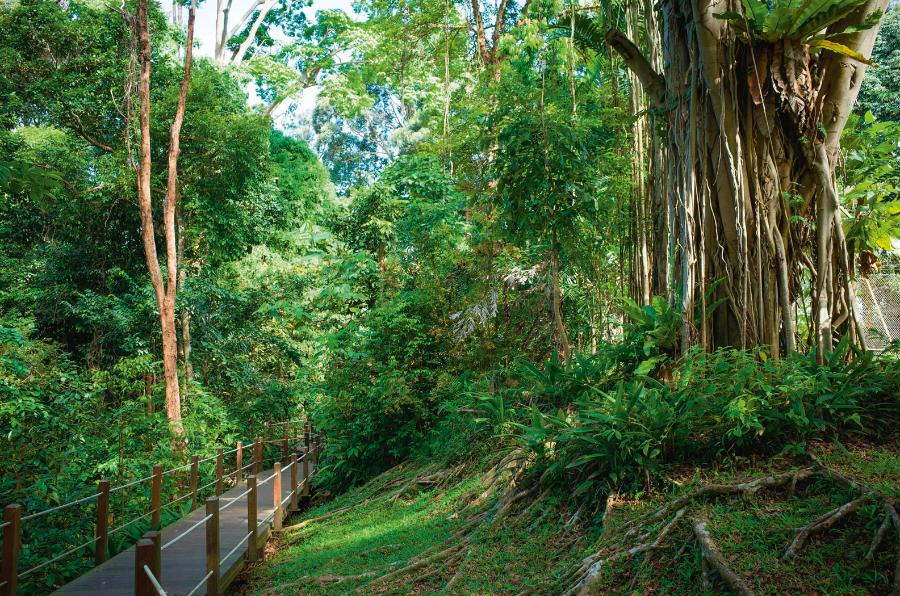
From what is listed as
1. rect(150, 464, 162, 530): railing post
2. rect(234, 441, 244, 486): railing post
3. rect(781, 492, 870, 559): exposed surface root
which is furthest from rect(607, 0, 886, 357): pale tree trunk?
rect(234, 441, 244, 486): railing post

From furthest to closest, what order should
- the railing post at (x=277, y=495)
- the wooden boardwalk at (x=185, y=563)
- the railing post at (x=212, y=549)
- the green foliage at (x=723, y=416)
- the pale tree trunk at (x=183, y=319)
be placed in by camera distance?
1. the pale tree trunk at (x=183, y=319)
2. the railing post at (x=277, y=495)
3. the wooden boardwalk at (x=185, y=563)
4. the railing post at (x=212, y=549)
5. the green foliage at (x=723, y=416)

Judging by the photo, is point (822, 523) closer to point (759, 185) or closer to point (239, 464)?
point (759, 185)

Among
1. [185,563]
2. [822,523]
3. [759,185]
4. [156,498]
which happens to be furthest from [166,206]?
[822,523]

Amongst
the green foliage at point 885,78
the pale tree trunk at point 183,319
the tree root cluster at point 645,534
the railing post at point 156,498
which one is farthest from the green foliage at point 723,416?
the green foliage at point 885,78

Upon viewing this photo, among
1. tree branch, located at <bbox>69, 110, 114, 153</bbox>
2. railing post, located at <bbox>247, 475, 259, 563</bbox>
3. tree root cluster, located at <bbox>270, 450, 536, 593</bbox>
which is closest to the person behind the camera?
tree root cluster, located at <bbox>270, 450, 536, 593</bbox>

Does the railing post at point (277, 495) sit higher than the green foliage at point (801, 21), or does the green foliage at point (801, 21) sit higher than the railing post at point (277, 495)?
the green foliage at point (801, 21)

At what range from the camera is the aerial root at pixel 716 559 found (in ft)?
9.17

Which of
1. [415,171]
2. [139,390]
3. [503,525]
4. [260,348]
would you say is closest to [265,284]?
[260,348]

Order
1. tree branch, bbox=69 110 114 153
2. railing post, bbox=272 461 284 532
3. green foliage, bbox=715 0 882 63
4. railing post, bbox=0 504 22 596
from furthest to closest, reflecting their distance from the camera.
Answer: tree branch, bbox=69 110 114 153, railing post, bbox=272 461 284 532, green foliage, bbox=715 0 882 63, railing post, bbox=0 504 22 596

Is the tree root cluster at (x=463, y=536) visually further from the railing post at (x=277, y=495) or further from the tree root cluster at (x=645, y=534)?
the railing post at (x=277, y=495)

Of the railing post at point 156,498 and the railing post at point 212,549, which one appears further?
the railing post at point 156,498

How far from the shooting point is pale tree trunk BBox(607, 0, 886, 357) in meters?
5.20

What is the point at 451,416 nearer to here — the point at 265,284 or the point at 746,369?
the point at 746,369

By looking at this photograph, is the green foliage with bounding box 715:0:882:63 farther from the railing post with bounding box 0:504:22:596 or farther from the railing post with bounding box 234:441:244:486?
the railing post with bounding box 234:441:244:486
